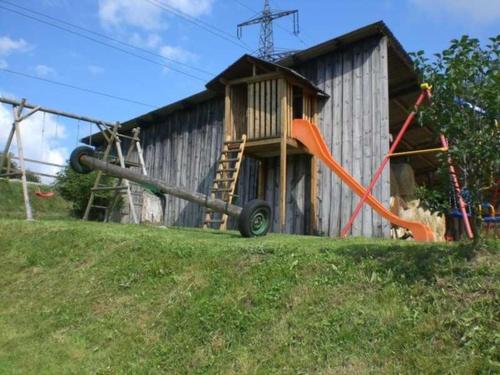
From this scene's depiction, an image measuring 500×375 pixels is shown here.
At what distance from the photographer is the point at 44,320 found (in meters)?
5.62

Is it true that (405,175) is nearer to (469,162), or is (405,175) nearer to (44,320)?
(469,162)

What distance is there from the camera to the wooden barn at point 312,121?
35.1ft

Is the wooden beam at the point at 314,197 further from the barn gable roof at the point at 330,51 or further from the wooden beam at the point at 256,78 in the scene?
the wooden beam at the point at 256,78

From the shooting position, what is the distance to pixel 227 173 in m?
12.2

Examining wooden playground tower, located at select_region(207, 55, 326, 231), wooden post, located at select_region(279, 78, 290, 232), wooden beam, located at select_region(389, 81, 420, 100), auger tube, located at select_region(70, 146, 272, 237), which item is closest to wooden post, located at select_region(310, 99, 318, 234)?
wooden playground tower, located at select_region(207, 55, 326, 231)

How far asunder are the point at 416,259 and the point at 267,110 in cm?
716

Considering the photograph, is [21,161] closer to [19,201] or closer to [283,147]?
[283,147]

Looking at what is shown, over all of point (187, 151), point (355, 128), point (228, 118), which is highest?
point (228, 118)

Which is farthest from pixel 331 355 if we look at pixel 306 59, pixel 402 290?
pixel 306 59

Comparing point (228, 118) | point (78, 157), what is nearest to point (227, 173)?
point (228, 118)

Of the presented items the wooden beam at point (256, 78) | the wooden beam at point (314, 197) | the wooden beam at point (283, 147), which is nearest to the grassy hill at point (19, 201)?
the wooden beam at point (256, 78)

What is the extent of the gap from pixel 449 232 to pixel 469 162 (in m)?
11.2

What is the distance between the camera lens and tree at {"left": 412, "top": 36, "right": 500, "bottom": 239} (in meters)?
4.21

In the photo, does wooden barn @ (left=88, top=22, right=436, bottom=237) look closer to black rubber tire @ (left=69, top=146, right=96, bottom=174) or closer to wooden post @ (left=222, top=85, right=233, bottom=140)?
wooden post @ (left=222, top=85, right=233, bottom=140)
